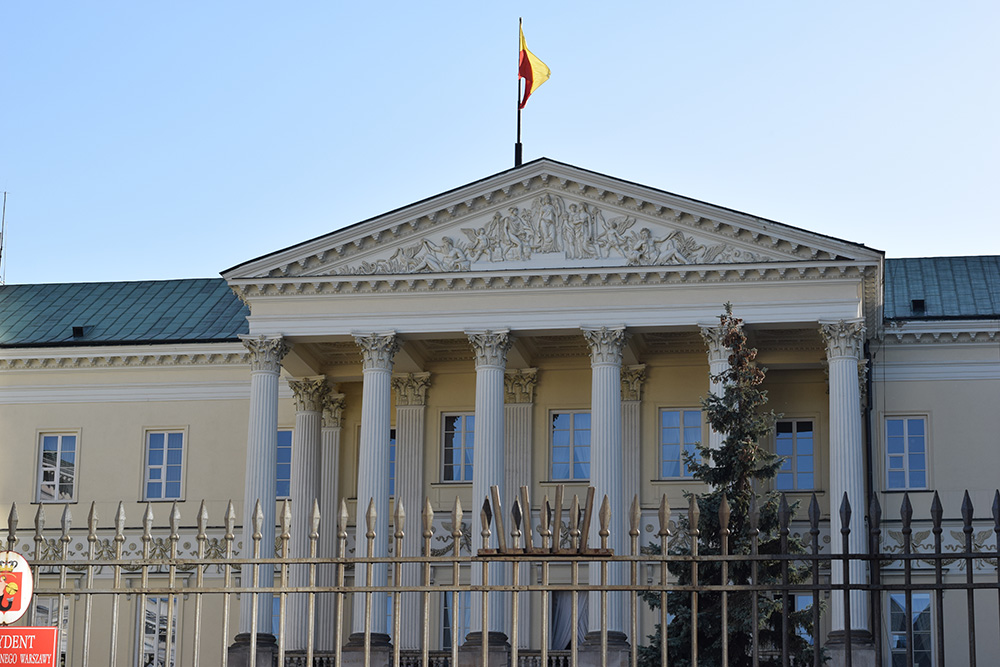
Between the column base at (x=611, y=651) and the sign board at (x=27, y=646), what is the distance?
19.2 m

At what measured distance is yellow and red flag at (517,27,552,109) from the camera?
37531mm

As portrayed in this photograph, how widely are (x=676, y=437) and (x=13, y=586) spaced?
25429mm

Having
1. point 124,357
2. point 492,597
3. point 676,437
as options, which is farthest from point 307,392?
point 676,437

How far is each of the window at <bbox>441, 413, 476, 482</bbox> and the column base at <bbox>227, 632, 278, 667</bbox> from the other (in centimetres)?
657

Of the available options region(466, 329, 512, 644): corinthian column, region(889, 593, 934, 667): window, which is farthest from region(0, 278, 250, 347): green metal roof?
region(889, 593, 934, 667): window

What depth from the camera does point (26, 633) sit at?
1236cm

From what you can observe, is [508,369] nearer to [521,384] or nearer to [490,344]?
[521,384]

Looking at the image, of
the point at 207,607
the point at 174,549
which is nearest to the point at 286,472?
the point at 207,607

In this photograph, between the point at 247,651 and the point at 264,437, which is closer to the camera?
the point at 247,651

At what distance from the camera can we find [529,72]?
37.6 m

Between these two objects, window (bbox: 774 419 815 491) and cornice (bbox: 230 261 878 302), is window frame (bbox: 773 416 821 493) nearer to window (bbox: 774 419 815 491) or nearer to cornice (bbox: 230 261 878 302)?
window (bbox: 774 419 815 491)

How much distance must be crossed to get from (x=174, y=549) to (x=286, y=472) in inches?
1056

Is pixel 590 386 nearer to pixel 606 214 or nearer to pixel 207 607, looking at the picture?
pixel 606 214

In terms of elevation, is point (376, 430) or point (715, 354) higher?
point (715, 354)
